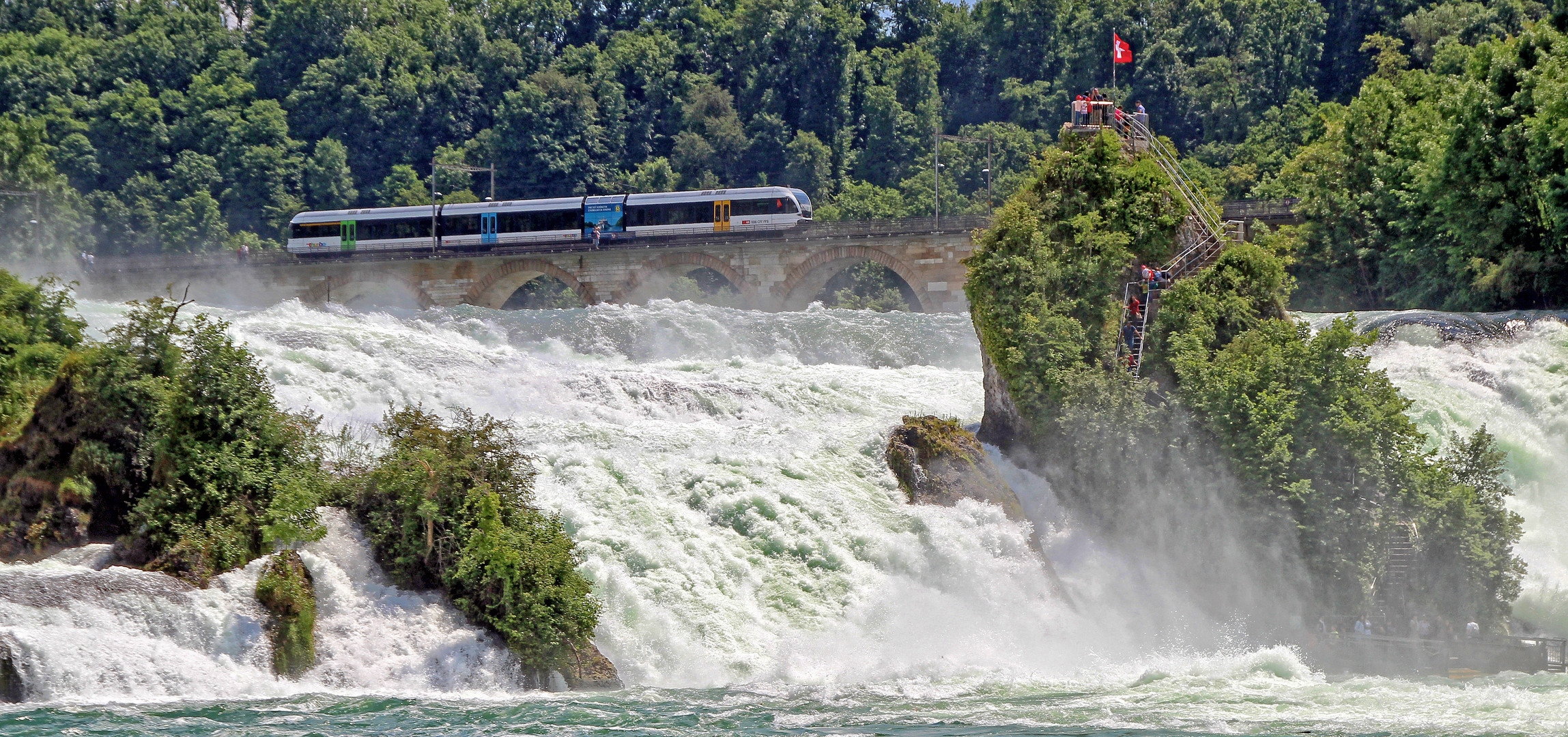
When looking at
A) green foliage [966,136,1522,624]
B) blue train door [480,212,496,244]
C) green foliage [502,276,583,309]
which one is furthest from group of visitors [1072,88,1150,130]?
green foliage [502,276,583,309]

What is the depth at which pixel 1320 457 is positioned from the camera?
28297 mm

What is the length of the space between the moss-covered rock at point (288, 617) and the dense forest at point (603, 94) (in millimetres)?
62267

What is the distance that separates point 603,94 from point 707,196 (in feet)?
122

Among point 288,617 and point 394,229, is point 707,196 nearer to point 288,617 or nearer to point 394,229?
point 394,229

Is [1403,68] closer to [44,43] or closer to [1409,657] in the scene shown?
[1409,657]

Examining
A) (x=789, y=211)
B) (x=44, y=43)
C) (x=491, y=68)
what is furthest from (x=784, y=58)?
(x=44, y=43)

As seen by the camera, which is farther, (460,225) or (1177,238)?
(460,225)

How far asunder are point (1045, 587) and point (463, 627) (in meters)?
10.2

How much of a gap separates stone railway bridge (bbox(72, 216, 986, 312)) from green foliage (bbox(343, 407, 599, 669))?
153ft

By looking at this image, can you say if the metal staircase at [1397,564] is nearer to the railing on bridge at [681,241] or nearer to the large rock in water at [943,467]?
the large rock in water at [943,467]

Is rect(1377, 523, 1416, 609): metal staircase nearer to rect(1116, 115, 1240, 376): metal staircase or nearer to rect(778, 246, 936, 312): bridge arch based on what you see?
rect(1116, 115, 1240, 376): metal staircase

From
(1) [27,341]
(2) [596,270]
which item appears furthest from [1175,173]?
(2) [596,270]

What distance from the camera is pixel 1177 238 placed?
33.1m

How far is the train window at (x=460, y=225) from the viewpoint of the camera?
71688 mm
